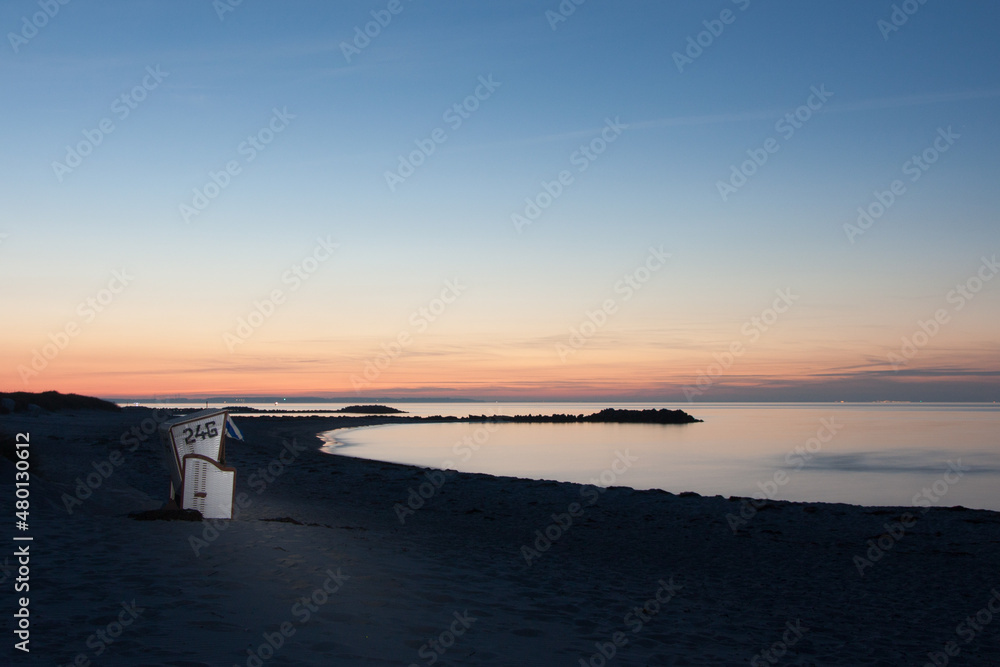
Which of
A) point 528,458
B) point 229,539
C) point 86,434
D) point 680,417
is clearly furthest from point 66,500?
point 680,417

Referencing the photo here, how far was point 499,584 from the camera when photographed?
9641 mm

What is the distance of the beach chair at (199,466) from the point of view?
11383mm

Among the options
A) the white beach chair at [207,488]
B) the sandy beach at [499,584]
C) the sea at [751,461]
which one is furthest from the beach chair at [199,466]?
the sea at [751,461]

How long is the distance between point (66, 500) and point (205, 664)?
8.90 m

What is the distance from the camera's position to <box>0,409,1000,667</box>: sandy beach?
21.4ft

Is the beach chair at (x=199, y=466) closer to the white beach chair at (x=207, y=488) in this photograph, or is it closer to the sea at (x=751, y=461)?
the white beach chair at (x=207, y=488)

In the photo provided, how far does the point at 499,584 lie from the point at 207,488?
17.4ft

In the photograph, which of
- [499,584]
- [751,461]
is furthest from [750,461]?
[499,584]

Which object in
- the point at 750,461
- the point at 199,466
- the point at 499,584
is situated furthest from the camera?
the point at 750,461

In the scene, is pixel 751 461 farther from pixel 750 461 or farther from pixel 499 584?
pixel 499 584

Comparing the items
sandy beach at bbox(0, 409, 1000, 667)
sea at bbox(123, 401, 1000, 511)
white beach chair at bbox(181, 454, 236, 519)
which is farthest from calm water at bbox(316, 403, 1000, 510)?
white beach chair at bbox(181, 454, 236, 519)

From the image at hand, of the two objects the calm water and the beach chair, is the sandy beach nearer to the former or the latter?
the beach chair

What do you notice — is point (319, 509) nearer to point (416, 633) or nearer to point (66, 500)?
point (66, 500)

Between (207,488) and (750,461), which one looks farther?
(750,461)
